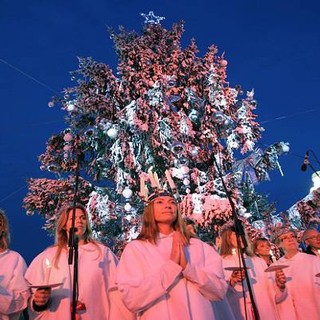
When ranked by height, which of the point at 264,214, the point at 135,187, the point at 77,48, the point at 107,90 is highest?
the point at 77,48

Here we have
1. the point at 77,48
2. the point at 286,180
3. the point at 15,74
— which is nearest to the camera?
the point at 15,74

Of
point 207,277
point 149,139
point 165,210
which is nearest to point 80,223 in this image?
point 165,210

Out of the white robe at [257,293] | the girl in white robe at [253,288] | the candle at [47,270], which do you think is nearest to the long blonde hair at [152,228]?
the candle at [47,270]

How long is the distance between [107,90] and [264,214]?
23.5ft

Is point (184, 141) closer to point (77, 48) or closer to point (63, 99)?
point (63, 99)

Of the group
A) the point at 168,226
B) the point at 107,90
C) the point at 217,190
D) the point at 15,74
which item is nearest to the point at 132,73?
the point at 107,90

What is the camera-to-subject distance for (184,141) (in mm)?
13117

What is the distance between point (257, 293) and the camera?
4555 millimetres

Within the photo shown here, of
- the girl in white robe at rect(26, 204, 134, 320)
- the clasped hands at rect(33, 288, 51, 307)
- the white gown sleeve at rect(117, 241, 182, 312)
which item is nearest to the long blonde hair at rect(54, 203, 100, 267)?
the girl in white robe at rect(26, 204, 134, 320)

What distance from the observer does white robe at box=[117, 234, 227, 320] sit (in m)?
2.94

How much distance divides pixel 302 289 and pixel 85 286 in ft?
9.43

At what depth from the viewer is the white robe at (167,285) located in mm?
2936

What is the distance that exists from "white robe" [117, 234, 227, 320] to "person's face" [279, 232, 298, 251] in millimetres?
2406

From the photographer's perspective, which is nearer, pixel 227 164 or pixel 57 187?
pixel 57 187
